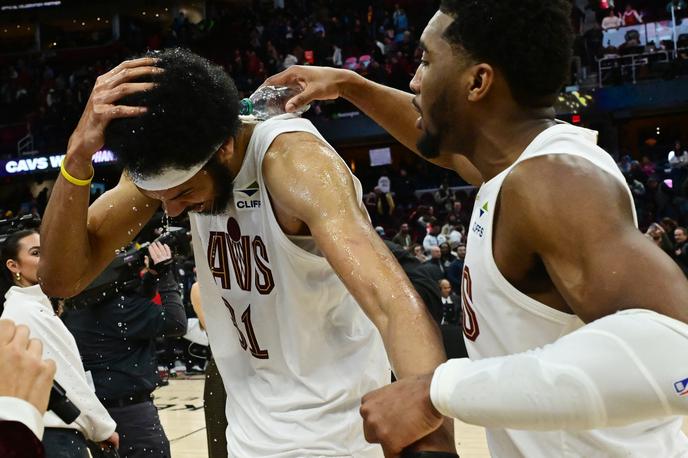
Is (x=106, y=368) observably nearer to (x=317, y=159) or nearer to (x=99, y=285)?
(x=99, y=285)

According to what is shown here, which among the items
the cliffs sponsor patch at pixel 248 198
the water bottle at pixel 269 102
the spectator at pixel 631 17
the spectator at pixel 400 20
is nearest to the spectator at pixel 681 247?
the spectator at pixel 631 17

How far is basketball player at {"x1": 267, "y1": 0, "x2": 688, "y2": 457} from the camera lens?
138 centimetres

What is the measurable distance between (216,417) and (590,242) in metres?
2.71

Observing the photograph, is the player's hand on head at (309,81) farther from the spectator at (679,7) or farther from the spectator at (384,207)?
the spectator at (679,7)

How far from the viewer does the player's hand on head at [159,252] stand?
18.0 feet

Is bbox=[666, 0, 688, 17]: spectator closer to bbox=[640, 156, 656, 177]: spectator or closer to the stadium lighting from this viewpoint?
bbox=[640, 156, 656, 177]: spectator

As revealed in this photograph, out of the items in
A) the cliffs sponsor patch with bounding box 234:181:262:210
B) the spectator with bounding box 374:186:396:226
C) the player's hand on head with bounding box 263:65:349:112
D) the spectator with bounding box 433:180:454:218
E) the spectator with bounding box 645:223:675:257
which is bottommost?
the spectator with bounding box 374:186:396:226

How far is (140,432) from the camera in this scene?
5.17m

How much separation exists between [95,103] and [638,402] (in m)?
1.62

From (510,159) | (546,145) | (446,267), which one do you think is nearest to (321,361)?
(510,159)

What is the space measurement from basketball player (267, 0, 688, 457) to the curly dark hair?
0.61 meters

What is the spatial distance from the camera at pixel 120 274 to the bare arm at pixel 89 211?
2.40m

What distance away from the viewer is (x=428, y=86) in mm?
1868

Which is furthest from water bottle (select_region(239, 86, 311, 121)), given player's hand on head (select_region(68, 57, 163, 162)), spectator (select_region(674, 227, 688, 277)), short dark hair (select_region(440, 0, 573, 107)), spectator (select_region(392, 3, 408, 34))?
spectator (select_region(392, 3, 408, 34))
